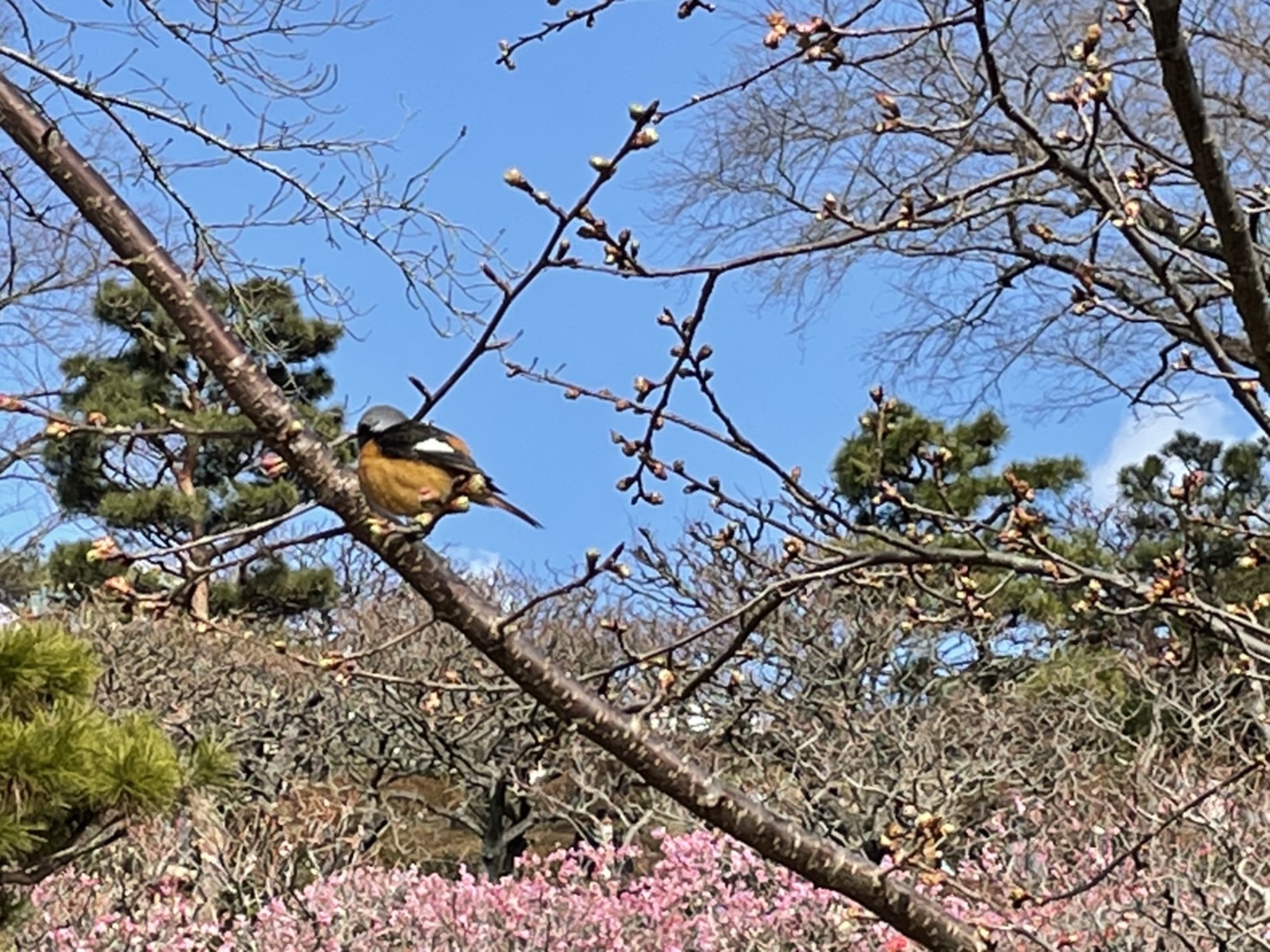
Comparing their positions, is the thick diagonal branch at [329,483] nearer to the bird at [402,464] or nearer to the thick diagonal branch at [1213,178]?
the bird at [402,464]

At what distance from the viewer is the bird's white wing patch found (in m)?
1.36

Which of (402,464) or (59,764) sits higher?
(402,464)

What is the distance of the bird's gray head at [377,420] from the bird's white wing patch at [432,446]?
4 centimetres

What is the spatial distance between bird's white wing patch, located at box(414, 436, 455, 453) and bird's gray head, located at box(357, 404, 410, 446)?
0.04 metres

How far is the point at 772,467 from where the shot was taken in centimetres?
148

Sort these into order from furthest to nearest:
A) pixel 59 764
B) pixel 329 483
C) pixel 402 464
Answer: pixel 59 764, pixel 402 464, pixel 329 483

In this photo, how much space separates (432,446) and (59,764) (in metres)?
1.92

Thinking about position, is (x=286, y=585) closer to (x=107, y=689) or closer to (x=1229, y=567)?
(x=107, y=689)

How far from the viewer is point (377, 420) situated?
1.48 meters

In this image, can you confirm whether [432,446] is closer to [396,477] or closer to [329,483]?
[396,477]

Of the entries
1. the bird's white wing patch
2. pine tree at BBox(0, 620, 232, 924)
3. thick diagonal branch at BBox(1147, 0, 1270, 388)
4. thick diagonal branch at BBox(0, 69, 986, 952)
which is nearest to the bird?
the bird's white wing patch

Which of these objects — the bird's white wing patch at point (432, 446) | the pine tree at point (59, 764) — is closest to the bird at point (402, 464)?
the bird's white wing patch at point (432, 446)

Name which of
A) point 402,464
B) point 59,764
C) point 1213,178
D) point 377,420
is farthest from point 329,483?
point 59,764

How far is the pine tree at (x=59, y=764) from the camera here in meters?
2.80
